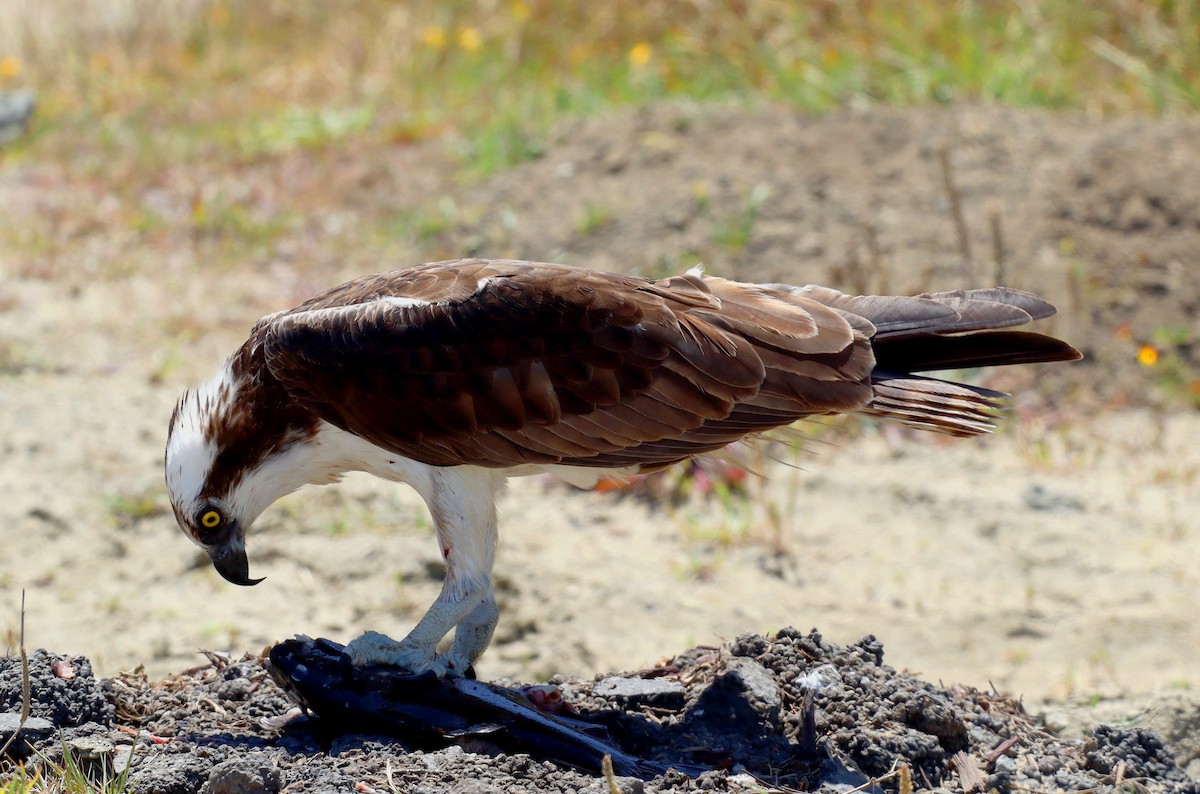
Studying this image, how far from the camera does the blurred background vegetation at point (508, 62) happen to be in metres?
9.73

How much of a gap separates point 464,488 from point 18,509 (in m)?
2.86

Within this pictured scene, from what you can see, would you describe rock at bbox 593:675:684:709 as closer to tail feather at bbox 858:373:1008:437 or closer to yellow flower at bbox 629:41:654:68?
tail feather at bbox 858:373:1008:437

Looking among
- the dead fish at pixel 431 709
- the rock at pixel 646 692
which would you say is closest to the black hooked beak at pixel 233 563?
the dead fish at pixel 431 709

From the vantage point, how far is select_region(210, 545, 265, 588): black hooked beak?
14.1 ft

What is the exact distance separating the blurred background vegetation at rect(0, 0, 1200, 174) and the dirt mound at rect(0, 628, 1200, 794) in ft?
19.5

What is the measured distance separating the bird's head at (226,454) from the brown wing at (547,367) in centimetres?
14

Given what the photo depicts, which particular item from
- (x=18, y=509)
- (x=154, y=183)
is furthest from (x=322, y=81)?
(x=18, y=509)

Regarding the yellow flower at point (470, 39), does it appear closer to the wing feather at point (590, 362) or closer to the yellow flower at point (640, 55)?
the yellow flower at point (640, 55)

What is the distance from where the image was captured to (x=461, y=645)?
14.0 feet

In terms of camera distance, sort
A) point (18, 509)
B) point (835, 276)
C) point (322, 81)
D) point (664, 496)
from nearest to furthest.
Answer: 1. point (18, 509)
2. point (664, 496)
3. point (835, 276)
4. point (322, 81)

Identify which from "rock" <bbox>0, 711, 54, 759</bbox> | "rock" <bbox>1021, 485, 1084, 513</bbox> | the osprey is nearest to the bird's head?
the osprey

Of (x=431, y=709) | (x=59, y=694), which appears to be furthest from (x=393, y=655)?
(x=59, y=694)

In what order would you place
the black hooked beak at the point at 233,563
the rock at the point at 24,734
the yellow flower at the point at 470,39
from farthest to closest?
the yellow flower at the point at 470,39
the black hooked beak at the point at 233,563
the rock at the point at 24,734

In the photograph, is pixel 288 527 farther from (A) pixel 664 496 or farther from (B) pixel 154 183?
(B) pixel 154 183
